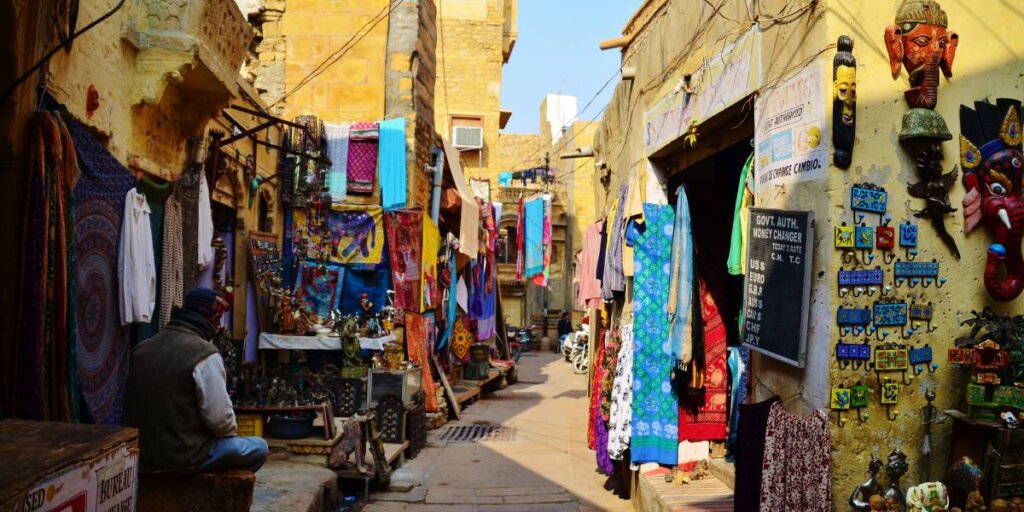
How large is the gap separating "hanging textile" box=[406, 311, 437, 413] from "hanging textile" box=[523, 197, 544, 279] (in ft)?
47.4

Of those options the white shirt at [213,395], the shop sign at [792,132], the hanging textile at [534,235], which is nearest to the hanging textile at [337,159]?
the white shirt at [213,395]

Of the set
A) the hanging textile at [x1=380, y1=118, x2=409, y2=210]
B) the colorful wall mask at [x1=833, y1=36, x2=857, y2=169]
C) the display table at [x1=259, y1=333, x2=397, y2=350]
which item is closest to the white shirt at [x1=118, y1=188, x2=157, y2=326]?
the display table at [x1=259, y1=333, x2=397, y2=350]

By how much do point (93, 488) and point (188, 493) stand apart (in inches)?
61.8

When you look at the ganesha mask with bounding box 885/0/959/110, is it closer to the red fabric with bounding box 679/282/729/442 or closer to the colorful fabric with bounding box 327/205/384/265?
the red fabric with bounding box 679/282/729/442

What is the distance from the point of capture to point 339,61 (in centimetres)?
1216

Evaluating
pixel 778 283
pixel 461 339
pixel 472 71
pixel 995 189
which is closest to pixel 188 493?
pixel 778 283

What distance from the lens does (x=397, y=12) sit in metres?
12.1

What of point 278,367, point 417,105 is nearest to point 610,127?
point 417,105

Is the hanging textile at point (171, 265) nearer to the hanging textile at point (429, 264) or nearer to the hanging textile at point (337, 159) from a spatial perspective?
the hanging textile at point (337, 159)

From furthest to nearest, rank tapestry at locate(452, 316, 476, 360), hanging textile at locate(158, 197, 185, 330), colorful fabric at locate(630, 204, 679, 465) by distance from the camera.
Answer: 1. tapestry at locate(452, 316, 476, 360)
2. colorful fabric at locate(630, 204, 679, 465)
3. hanging textile at locate(158, 197, 185, 330)

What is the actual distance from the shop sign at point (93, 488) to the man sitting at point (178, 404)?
1.04 m

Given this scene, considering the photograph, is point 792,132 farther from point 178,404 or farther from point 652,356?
point 178,404

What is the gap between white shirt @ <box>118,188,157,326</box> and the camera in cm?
549

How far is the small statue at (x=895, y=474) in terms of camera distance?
386 centimetres
